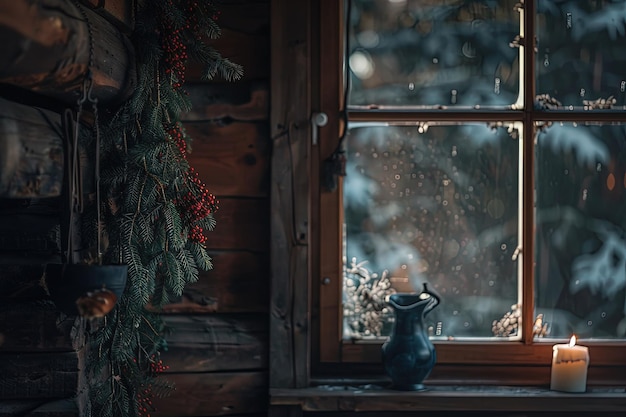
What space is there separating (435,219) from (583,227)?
0.41 m

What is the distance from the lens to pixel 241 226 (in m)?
2.33

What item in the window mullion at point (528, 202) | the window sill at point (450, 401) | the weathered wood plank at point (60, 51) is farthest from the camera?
the window mullion at point (528, 202)

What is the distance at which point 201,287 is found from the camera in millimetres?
2324

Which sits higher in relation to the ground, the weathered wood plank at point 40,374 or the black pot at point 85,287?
the black pot at point 85,287

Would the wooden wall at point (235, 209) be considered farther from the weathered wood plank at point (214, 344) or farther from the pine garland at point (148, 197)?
the pine garland at point (148, 197)

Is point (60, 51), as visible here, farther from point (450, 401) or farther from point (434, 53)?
point (450, 401)

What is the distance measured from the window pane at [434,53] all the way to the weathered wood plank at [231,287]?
0.53 meters

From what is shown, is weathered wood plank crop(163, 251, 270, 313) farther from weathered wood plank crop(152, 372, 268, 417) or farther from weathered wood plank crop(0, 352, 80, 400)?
weathered wood plank crop(0, 352, 80, 400)

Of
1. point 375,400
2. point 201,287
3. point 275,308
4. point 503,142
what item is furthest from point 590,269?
point 201,287

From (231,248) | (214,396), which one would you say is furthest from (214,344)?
(231,248)

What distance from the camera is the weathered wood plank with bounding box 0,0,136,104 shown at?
139cm

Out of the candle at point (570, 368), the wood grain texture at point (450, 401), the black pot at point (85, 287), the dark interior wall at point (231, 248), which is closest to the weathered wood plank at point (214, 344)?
the dark interior wall at point (231, 248)

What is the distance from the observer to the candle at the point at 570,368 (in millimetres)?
2260

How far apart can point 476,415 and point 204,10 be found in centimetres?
123
